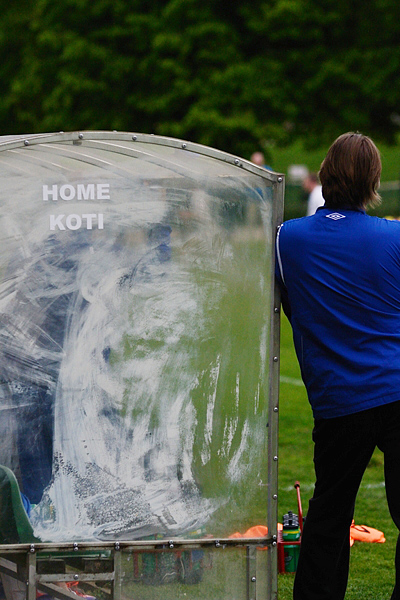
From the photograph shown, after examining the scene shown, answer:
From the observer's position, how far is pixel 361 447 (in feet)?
11.1

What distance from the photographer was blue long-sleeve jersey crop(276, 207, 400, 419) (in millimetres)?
3270

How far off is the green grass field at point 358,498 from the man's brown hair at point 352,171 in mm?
1990

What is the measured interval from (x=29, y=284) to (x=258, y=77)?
2473cm

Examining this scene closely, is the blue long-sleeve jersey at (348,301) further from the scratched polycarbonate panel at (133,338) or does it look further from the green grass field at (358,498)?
the green grass field at (358,498)

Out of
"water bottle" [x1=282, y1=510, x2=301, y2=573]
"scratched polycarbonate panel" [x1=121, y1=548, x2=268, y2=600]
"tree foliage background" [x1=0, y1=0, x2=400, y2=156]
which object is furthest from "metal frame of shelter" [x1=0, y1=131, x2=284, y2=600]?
"tree foliage background" [x1=0, y1=0, x2=400, y2=156]

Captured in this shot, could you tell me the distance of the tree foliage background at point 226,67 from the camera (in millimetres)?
26875

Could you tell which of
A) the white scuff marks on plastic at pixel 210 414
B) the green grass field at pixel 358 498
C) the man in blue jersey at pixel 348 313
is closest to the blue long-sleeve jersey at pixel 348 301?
the man in blue jersey at pixel 348 313

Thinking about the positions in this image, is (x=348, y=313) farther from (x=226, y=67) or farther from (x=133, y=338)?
(x=226, y=67)

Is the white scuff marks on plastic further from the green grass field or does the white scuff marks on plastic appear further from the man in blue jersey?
the green grass field

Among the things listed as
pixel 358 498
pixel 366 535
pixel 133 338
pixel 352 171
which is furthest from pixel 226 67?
pixel 133 338

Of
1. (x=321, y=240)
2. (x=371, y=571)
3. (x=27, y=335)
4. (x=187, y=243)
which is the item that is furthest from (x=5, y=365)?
(x=371, y=571)

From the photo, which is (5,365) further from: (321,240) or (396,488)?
(396,488)

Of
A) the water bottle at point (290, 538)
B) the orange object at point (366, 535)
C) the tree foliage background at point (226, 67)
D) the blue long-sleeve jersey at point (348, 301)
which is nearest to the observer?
the blue long-sleeve jersey at point (348, 301)

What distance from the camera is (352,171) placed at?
3.31 meters
